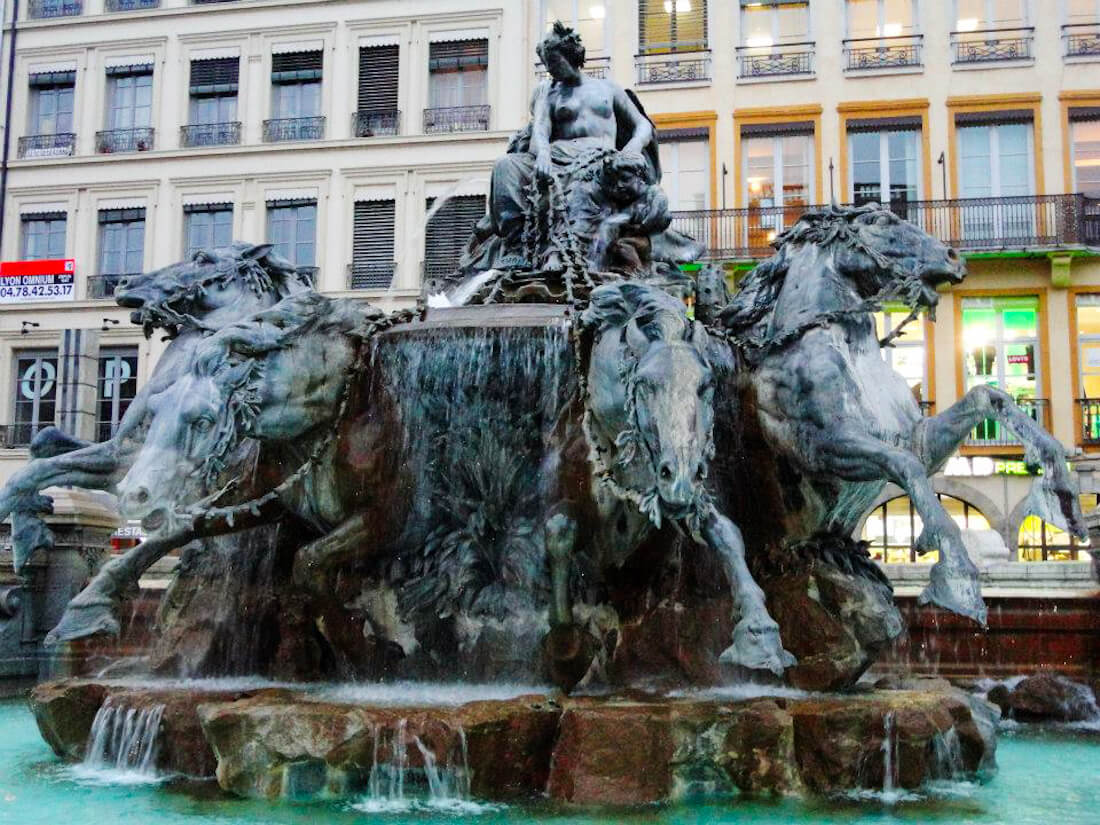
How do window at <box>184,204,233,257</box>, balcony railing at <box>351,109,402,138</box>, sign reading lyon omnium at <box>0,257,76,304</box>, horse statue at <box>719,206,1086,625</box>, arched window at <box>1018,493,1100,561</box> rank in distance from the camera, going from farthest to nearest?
1. window at <box>184,204,233,257</box>
2. balcony railing at <box>351,109,402,138</box>
3. sign reading lyon omnium at <box>0,257,76,304</box>
4. arched window at <box>1018,493,1100,561</box>
5. horse statue at <box>719,206,1086,625</box>

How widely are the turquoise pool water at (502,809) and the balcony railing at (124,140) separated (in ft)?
102

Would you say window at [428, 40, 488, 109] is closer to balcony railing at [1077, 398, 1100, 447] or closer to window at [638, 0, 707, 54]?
window at [638, 0, 707, 54]

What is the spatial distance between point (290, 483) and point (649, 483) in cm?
259

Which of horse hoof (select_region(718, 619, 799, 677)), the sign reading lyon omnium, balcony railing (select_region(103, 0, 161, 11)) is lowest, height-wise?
horse hoof (select_region(718, 619, 799, 677))

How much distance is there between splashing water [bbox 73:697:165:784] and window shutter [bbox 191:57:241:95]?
30912mm

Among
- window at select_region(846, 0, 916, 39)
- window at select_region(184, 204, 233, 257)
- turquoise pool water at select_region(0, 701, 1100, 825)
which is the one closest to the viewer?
turquoise pool water at select_region(0, 701, 1100, 825)

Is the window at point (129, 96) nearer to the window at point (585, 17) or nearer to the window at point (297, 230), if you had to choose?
the window at point (297, 230)

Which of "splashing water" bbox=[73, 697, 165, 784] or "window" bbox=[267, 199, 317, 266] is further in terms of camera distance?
"window" bbox=[267, 199, 317, 266]

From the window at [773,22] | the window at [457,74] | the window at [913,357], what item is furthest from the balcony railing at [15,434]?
the window at [913,357]

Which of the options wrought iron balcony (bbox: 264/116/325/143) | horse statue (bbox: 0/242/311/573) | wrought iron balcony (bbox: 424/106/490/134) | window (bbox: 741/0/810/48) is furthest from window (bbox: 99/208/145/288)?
horse statue (bbox: 0/242/311/573)

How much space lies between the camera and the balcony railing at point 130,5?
3653 cm

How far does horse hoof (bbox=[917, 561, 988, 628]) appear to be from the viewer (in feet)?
23.5

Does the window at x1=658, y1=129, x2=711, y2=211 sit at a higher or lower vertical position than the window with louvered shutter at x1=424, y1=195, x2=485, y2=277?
higher

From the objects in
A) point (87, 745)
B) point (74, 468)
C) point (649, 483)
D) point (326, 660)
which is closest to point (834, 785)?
point (649, 483)
